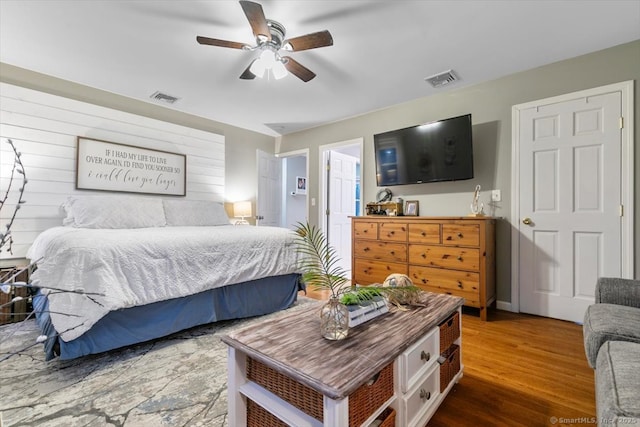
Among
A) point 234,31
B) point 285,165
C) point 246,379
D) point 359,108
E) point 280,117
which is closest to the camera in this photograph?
point 246,379

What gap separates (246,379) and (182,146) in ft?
11.7

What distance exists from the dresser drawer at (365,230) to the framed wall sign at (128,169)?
7.72 ft

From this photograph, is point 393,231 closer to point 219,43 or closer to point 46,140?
point 219,43

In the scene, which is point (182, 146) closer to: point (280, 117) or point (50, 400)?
point (280, 117)

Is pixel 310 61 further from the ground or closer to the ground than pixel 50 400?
further from the ground

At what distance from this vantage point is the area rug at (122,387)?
1.43 meters

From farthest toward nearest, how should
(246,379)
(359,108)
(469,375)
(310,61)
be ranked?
(359,108) → (310,61) → (469,375) → (246,379)

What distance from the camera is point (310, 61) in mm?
2748

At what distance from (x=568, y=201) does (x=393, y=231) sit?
156 cm

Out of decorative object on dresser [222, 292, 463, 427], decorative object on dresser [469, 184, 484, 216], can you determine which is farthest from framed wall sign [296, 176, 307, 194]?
decorative object on dresser [222, 292, 463, 427]

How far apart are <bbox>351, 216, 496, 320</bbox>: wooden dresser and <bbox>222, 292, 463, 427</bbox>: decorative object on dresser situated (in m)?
1.42

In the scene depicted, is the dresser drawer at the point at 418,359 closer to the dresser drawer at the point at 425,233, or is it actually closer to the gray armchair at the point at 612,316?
the gray armchair at the point at 612,316

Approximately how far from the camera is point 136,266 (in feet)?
6.56

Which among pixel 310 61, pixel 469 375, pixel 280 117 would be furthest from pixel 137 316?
pixel 280 117
